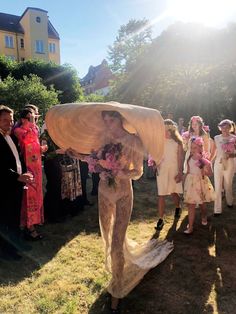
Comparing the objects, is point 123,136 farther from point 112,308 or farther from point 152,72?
point 152,72

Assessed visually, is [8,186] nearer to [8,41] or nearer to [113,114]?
[113,114]

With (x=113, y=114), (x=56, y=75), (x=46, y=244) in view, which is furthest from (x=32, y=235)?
(x=56, y=75)

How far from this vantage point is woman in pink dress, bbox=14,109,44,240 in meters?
6.04

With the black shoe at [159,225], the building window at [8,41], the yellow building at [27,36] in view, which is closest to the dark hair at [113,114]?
the black shoe at [159,225]

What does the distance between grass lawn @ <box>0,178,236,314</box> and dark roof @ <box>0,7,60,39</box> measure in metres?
52.0

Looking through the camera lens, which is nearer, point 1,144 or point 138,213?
point 1,144

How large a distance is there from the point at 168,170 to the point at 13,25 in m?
53.6

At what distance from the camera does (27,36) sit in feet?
175

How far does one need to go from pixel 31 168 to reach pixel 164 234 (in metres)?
2.61

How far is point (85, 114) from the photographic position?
4.36 meters

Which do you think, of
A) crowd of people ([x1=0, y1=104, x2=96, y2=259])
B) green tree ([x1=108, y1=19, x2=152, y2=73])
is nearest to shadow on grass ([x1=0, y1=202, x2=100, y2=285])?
crowd of people ([x1=0, y1=104, x2=96, y2=259])

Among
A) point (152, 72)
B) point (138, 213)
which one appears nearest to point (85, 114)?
point (138, 213)

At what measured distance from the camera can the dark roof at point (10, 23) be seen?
53.0m

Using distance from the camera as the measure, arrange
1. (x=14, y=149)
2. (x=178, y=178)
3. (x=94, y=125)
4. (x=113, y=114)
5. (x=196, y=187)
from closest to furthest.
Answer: (x=113, y=114) < (x=94, y=125) < (x=14, y=149) < (x=196, y=187) < (x=178, y=178)
